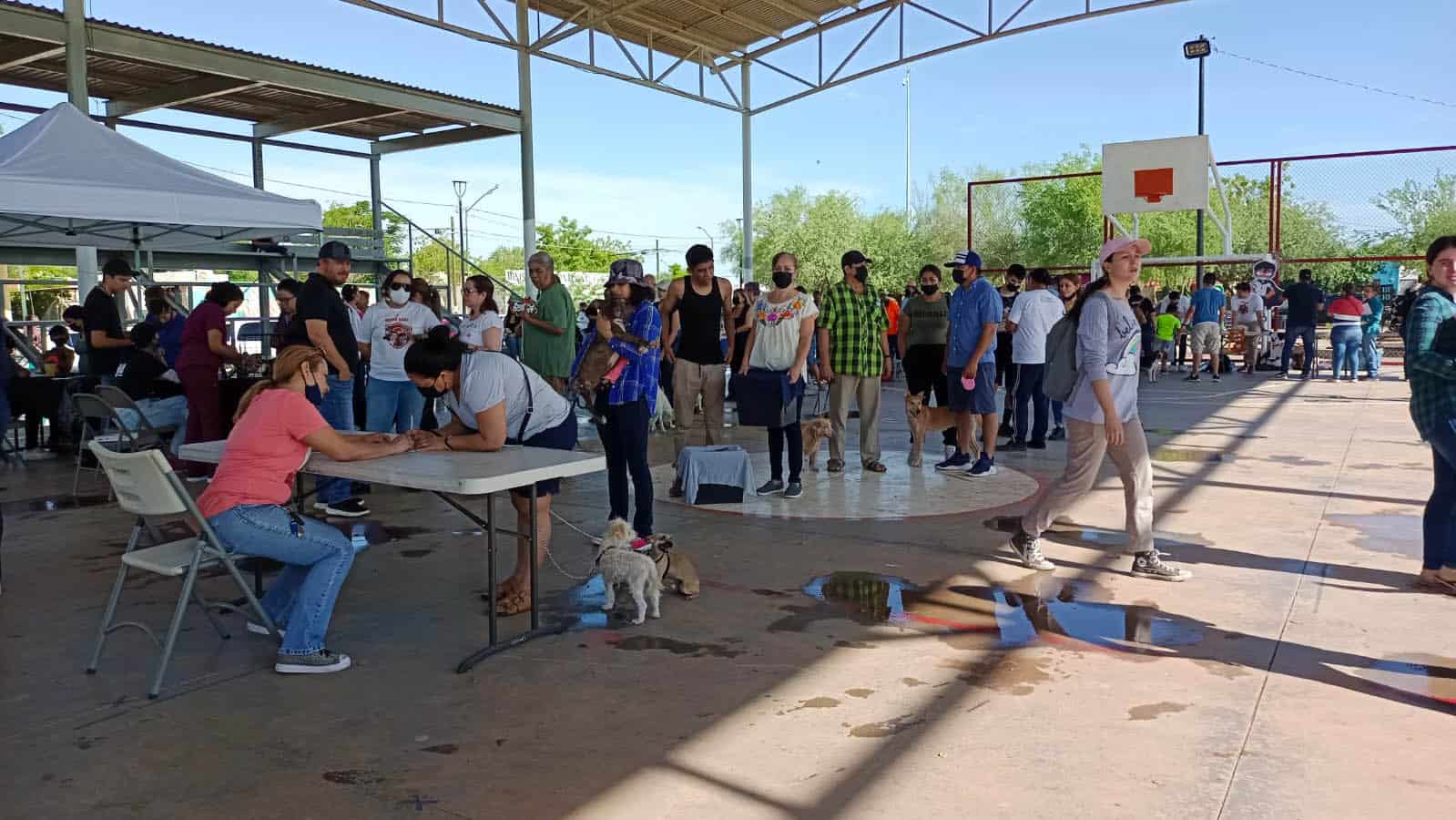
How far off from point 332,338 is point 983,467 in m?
4.89

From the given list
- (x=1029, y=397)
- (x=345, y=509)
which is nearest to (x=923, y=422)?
(x=1029, y=397)

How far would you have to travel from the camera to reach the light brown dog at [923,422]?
29.2ft

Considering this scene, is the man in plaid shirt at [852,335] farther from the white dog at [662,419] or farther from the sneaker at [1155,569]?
the white dog at [662,419]

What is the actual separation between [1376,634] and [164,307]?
960cm

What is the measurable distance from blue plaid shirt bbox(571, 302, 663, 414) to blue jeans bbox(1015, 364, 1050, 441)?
4.79 metres

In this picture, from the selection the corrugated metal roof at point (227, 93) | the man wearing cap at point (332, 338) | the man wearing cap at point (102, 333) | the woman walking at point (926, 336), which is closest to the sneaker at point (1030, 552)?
the woman walking at point (926, 336)

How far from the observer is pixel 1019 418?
10.2 metres

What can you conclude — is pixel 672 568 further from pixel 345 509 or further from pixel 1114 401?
pixel 345 509

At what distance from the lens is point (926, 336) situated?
9.18 m

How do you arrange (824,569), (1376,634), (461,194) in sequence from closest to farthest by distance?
(1376,634), (824,569), (461,194)

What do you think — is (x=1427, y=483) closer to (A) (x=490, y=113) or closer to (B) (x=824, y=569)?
(B) (x=824, y=569)

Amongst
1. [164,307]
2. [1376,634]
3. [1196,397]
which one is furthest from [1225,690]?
[1196,397]

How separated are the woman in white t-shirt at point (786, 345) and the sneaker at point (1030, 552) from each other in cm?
209

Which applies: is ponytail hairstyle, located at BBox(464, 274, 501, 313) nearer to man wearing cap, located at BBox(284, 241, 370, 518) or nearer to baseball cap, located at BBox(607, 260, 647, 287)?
man wearing cap, located at BBox(284, 241, 370, 518)
